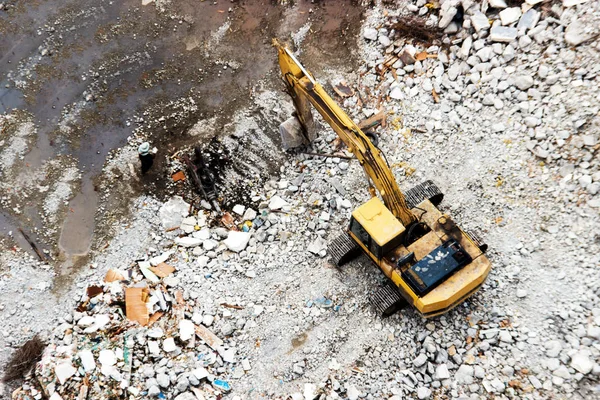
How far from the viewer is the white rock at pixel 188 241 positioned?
11250mm

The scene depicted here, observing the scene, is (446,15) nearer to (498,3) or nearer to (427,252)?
(498,3)

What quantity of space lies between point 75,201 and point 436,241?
28.3 ft

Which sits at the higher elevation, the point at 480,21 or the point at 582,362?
the point at 480,21

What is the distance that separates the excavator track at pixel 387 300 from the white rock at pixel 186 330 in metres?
3.61

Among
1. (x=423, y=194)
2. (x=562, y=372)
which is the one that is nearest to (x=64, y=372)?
(x=423, y=194)

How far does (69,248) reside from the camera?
38.1 ft

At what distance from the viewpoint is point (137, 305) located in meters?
10.2

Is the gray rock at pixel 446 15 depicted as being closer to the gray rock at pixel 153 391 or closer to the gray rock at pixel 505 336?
the gray rock at pixel 505 336

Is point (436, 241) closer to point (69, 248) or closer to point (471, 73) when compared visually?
point (471, 73)

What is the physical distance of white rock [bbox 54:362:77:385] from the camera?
941cm

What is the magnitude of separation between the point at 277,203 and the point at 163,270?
9.66 ft

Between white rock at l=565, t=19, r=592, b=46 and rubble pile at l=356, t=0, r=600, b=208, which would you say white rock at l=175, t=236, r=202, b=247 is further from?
white rock at l=565, t=19, r=592, b=46

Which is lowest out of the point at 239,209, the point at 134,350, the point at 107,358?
the point at 134,350

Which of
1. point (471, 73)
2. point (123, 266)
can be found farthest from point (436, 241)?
point (123, 266)
